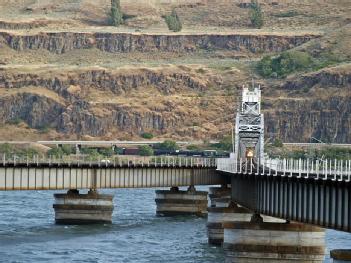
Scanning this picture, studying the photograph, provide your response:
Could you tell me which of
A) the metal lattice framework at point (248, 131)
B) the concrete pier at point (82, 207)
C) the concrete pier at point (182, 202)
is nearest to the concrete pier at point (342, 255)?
the metal lattice framework at point (248, 131)

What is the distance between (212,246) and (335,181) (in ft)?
141

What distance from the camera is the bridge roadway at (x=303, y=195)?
3275 inches

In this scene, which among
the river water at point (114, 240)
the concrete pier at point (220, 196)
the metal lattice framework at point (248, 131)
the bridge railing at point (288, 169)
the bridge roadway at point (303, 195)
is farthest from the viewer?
the metal lattice framework at point (248, 131)

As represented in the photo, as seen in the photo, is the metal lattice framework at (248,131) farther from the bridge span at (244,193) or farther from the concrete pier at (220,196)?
the concrete pier at (220,196)

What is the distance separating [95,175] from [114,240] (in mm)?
12225

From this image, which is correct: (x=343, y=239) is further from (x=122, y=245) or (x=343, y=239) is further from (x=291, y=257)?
(x=291, y=257)

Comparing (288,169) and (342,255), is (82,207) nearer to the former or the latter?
(288,169)

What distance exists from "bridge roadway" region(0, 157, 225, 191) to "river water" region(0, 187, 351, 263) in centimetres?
403

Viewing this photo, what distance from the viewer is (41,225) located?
147500mm

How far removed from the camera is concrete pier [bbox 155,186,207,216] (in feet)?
528

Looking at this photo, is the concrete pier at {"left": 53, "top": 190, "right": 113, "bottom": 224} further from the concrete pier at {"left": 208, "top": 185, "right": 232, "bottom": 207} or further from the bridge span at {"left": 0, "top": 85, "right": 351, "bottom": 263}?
the concrete pier at {"left": 208, "top": 185, "right": 232, "bottom": 207}

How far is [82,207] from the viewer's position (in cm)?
14450

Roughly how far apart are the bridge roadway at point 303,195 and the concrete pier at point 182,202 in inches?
1920

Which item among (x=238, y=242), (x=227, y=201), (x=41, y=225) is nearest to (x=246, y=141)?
(x=227, y=201)
